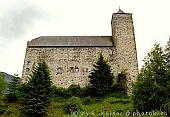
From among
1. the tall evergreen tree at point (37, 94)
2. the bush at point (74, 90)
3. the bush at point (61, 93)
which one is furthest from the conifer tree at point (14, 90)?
the bush at point (74, 90)

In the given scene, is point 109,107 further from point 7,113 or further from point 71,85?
point 7,113

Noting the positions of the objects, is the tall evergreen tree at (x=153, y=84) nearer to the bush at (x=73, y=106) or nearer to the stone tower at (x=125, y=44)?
the bush at (x=73, y=106)

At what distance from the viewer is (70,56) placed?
158ft

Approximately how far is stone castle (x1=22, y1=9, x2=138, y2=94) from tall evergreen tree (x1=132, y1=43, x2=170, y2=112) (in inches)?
633

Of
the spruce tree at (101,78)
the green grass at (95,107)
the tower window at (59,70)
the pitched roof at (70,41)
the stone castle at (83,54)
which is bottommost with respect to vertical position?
the green grass at (95,107)

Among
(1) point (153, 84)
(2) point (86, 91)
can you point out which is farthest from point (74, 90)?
(1) point (153, 84)

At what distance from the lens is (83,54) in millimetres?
48344

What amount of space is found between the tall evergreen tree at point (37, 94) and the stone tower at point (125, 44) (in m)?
15.5

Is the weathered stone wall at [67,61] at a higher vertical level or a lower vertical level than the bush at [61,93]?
higher

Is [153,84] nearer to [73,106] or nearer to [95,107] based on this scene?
[73,106]

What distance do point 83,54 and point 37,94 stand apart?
15.6m

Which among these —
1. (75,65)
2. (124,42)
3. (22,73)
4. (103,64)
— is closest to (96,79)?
(103,64)

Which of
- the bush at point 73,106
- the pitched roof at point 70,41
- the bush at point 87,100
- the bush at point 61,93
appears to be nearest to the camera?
the bush at point 73,106

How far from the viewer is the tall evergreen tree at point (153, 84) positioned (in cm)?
2692
